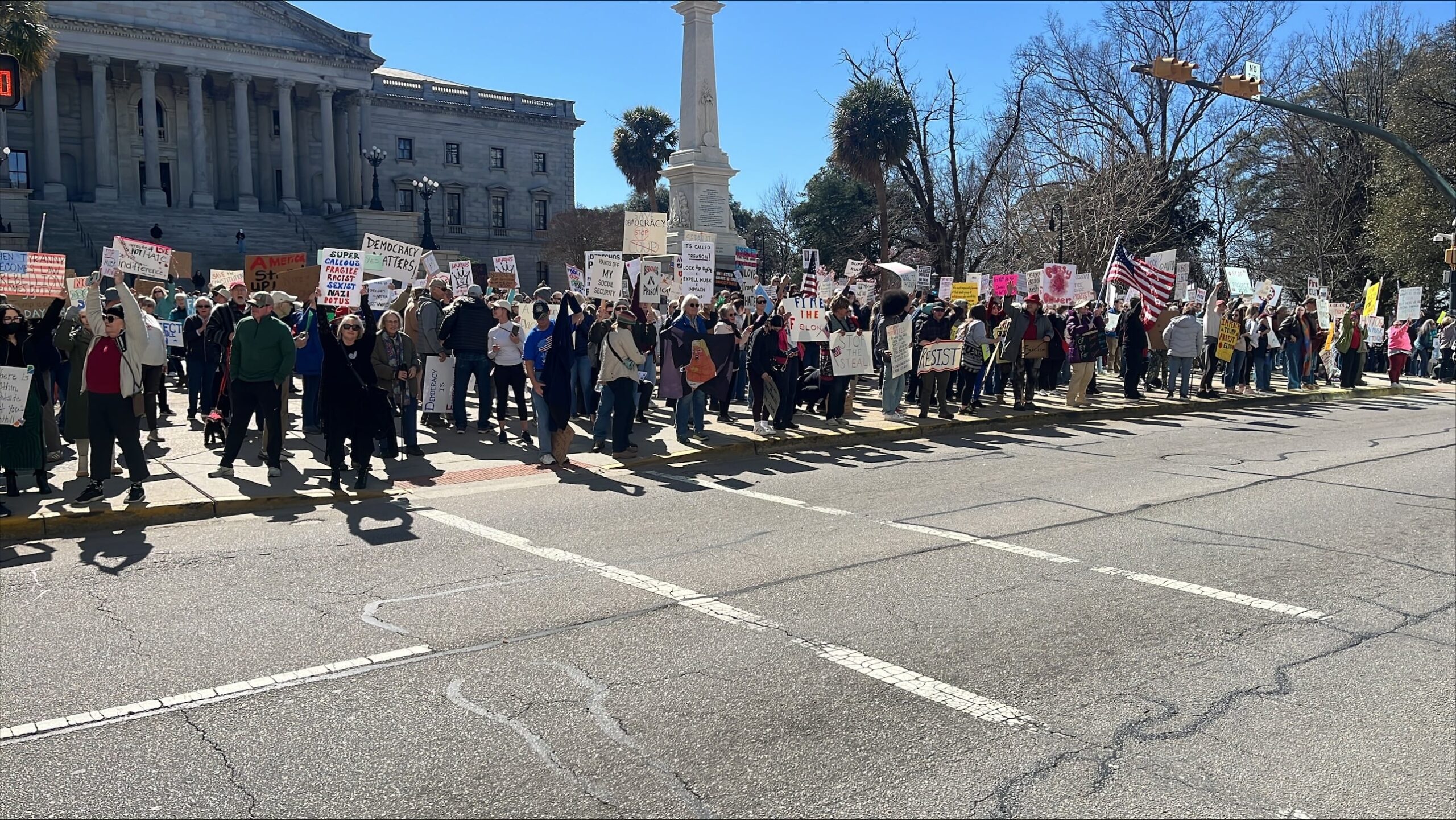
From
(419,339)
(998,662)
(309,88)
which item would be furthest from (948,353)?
(309,88)

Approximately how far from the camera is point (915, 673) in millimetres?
5535

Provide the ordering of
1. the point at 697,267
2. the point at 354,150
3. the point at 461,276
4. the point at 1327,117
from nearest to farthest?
1. the point at 1327,117
2. the point at 697,267
3. the point at 461,276
4. the point at 354,150

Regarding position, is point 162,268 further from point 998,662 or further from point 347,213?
point 347,213

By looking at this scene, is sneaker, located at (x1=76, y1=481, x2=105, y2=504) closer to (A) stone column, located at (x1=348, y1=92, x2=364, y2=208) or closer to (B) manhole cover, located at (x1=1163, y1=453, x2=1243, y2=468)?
(B) manhole cover, located at (x1=1163, y1=453, x2=1243, y2=468)

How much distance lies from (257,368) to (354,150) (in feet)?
207

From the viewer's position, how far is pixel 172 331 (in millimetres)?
14781

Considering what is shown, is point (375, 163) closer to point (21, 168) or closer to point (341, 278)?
point (21, 168)

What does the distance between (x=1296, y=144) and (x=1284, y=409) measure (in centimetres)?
3030

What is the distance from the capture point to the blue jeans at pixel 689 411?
14.0 m

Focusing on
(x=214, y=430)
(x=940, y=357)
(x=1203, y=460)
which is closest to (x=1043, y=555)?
(x=1203, y=460)

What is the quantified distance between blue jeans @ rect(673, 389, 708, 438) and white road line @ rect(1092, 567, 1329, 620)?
23.2ft

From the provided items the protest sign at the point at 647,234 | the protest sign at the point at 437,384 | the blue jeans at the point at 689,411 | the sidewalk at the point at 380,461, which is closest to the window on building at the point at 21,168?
the sidewalk at the point at 380,461

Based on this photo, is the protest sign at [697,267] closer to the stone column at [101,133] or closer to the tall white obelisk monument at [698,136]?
the tall white obelisk monument at [698,136]

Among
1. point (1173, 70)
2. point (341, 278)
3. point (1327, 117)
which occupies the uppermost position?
point (1173, 70)
